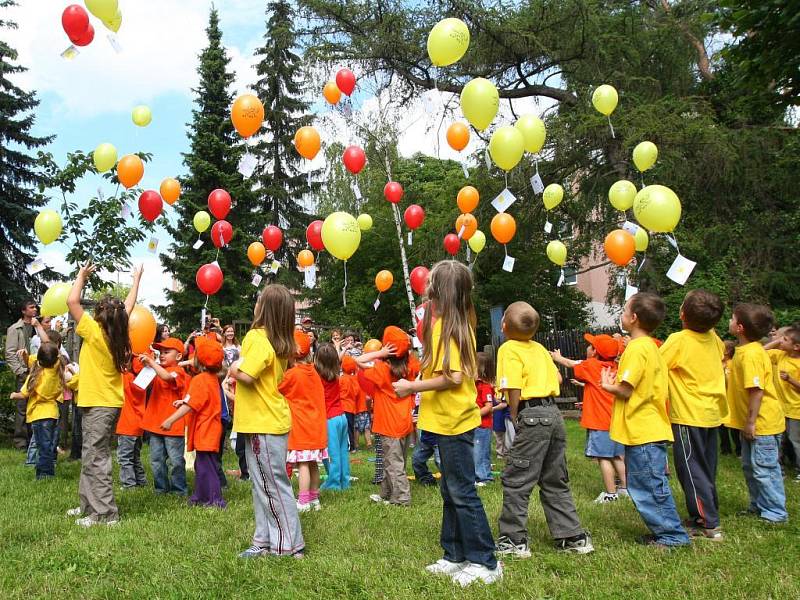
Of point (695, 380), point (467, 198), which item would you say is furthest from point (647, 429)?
point (467, 198)

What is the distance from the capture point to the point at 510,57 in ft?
48.1

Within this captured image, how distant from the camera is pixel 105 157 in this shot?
9219mm

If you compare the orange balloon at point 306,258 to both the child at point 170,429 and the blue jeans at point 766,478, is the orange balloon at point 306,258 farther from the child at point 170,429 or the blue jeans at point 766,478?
the blue jeans at point 766,478

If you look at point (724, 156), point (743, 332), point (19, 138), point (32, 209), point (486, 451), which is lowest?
point (486, 451)

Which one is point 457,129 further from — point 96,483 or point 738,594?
point 738,594

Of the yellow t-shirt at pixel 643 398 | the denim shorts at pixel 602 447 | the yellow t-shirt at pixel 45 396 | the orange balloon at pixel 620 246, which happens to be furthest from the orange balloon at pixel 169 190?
the yellow t-shirt at pixel 643 398

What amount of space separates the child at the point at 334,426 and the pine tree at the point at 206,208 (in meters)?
15.7

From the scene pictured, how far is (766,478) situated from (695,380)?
1160 millimetres

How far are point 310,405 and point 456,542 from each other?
8.11 feet

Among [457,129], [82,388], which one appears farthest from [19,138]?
[82,388]

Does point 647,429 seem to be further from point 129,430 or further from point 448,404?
point 129,430

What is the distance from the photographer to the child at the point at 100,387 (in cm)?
500

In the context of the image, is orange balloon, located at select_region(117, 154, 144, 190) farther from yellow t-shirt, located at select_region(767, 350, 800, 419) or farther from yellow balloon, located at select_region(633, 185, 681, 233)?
yellow t-shirt, located at select_region(767, 350, 800, 419)

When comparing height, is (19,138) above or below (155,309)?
above
